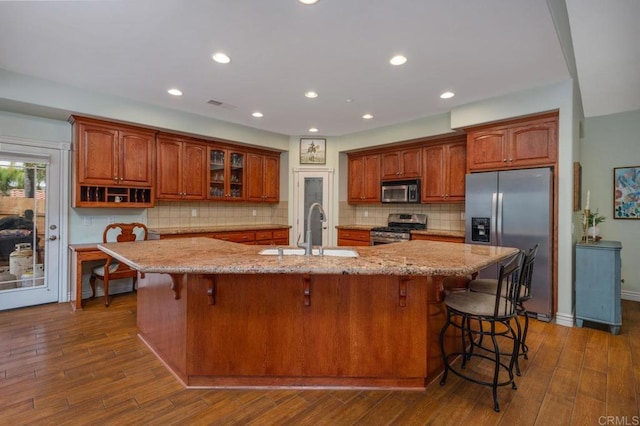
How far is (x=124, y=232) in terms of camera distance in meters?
4.07

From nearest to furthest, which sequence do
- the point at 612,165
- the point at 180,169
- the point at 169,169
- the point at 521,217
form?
the point at 521,217, the point at 612,165, the point at 169,169, the point at 180,169

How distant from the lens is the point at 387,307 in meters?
2.09

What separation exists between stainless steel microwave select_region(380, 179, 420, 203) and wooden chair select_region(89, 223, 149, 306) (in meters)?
3.81

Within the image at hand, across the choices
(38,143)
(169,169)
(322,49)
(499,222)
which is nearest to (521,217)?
(499,222)

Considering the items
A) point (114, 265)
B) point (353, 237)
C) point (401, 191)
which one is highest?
point (401, 191)

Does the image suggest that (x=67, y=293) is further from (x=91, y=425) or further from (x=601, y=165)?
(x=601, y=165)

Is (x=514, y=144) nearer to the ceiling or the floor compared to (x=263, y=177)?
nearer to the ceiling

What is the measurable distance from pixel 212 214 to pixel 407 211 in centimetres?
347

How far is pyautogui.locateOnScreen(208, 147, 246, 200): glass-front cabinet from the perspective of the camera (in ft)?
16.7

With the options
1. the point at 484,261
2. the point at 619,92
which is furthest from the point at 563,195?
the point at 484,261

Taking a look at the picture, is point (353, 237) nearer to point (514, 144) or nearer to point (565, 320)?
point (514, 144)

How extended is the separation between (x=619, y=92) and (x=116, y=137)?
6426 mm

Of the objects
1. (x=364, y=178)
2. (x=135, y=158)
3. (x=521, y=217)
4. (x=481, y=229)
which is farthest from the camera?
(x=364, y=178)

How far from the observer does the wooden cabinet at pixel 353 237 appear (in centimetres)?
544
